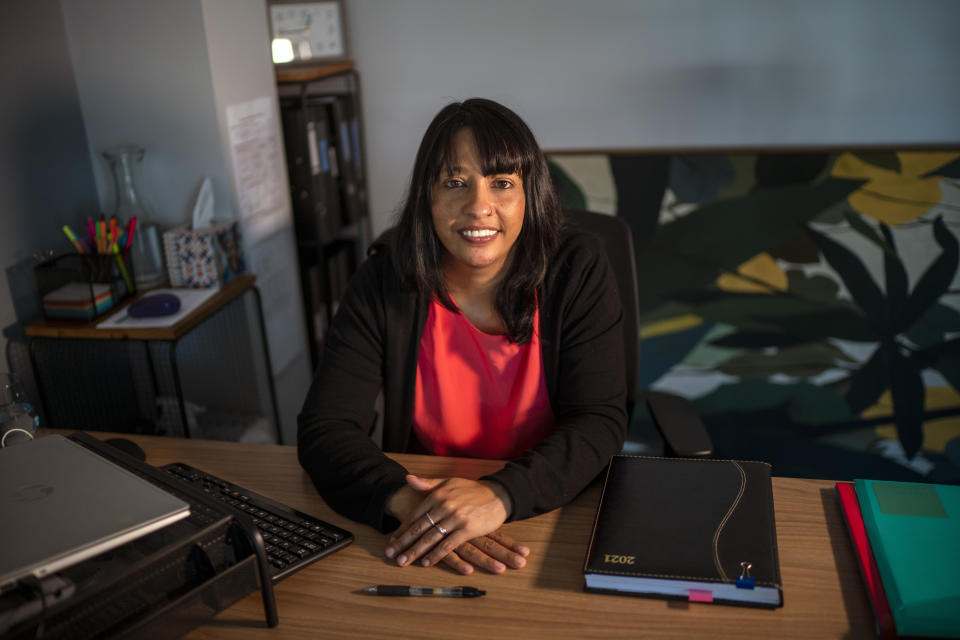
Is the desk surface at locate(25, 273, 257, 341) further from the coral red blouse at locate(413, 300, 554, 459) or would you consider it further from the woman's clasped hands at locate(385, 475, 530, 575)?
the woman's clasped hands at locate(385, 475, 530, 575)

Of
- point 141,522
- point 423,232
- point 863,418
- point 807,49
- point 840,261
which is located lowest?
point 863,418

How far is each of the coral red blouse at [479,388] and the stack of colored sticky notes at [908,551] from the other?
55 cm

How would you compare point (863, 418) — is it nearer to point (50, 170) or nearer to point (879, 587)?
point (879, 587)

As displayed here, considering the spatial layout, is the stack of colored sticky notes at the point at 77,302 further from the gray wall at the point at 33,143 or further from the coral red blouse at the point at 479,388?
the coral red blouse at the point at 479,388

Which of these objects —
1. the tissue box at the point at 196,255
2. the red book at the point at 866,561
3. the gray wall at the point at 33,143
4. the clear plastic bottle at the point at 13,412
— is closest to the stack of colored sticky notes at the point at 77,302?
the gray wall at the point at 33,143

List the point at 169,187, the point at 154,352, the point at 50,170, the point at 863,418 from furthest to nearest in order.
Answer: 1. the point at 863,418
2. the point at 169,187
3. the point at 50,170
4. the point at 154,352

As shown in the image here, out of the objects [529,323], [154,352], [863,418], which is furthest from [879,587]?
[863,418]

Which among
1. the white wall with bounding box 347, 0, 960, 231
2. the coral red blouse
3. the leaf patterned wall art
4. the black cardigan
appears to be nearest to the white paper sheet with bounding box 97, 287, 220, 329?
the black cardigan

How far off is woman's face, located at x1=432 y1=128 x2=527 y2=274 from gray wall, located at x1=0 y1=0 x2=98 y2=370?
1.18m

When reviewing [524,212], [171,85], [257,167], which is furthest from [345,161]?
[524,212]

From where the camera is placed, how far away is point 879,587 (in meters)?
0.98

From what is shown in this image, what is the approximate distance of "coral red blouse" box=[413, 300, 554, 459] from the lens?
58.6 inches

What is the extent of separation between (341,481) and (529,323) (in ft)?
1.51

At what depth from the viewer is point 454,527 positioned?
1.12 m
